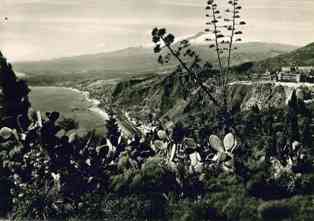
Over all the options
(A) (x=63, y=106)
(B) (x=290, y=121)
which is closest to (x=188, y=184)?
(B) (x=290, y=121)

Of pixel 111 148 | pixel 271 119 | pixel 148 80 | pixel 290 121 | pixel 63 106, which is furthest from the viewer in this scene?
pixel 148 80

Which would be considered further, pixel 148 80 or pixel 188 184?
pixel 148 80

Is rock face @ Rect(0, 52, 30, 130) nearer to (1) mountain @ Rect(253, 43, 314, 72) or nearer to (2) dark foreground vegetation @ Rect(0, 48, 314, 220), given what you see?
(2) dark foreground vegetation @ Rect(0, 48, 314, 220)

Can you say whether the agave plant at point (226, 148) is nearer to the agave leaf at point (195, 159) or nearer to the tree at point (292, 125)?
the agave leaf at point (195, 159)

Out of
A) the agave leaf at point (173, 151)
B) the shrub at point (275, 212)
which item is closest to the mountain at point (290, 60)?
the agave leaf at point (173, 151)

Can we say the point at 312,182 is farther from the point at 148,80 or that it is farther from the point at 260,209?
the point at 148,80

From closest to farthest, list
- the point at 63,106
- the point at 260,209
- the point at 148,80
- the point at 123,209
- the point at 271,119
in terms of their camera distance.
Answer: the point at 260,209 < the point at 123,209 < the point at 271,119 < the point at 63,106 < the point at 148,80

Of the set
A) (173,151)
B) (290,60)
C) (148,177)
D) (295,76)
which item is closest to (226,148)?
(173,151)
